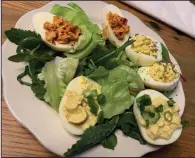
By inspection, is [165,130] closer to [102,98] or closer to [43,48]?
[102,98]

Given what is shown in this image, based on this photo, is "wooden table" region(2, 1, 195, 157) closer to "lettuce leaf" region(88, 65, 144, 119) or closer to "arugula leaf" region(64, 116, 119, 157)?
"arugula leaf" region(64, 116, 119, 157)

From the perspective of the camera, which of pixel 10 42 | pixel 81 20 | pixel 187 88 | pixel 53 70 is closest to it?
pixel 53 70

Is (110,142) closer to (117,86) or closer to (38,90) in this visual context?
(117,86)

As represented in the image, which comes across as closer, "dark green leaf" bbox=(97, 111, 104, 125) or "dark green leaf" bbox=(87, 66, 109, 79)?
"dark green leaf" bbox=(97, 111, 104, 125)

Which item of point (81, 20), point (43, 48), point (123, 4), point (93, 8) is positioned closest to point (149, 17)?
point (123, 4)

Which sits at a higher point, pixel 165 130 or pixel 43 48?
pixel 43 48

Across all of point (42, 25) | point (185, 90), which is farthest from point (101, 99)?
point (185, 90)

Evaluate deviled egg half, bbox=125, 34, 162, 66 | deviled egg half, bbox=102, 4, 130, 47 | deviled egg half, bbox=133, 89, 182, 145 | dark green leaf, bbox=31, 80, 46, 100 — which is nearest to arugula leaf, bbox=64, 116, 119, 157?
deviled egg half, bbox=133, 89, 182, 145
